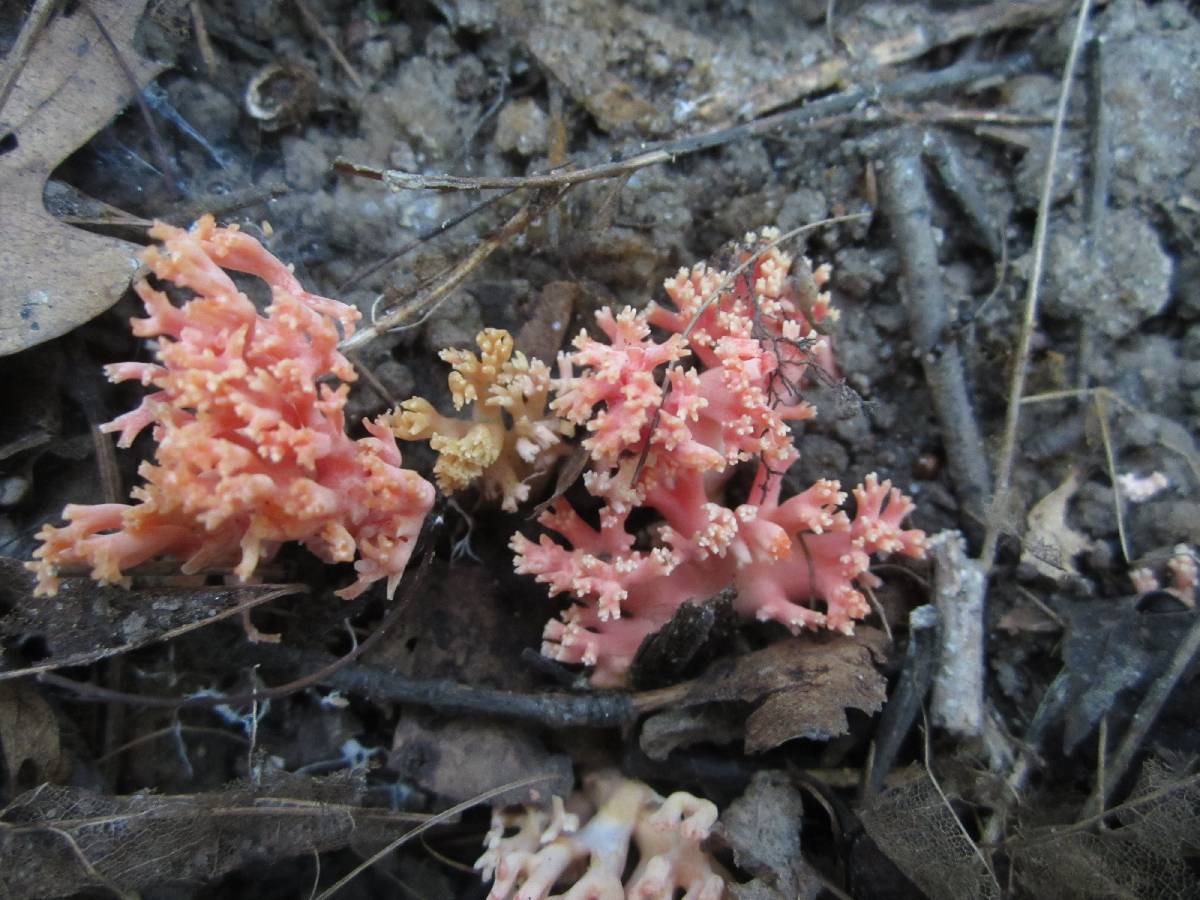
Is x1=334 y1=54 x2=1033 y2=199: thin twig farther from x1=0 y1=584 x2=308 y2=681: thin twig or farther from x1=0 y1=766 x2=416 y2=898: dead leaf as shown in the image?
x1=0 y1=766 x2=416 y2=898: dead leaf

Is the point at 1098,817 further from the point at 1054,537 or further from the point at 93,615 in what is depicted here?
the point at 93,615

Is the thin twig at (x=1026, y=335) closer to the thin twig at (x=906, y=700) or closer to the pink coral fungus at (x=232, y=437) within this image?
the thin twig at (x=906, y=700)

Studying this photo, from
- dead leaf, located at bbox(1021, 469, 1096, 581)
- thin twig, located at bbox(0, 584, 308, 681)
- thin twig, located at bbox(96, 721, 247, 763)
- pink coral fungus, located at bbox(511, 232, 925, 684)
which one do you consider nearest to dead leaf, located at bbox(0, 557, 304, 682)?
thin twig, located at bbox(0, 584, 308, 681)

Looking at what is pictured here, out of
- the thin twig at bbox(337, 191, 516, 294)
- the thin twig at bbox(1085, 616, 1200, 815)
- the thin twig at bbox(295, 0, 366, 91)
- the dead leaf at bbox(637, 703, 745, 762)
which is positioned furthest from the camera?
the thin twig at bbox(295, 0, 366, 91)

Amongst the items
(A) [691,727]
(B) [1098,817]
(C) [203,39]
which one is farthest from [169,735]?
(B) [1098,817]

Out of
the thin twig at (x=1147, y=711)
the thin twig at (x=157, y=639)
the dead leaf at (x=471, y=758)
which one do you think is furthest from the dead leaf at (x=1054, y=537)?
the thin twig at (x=157, y=639)

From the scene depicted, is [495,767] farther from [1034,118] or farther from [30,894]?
[1034,118]
